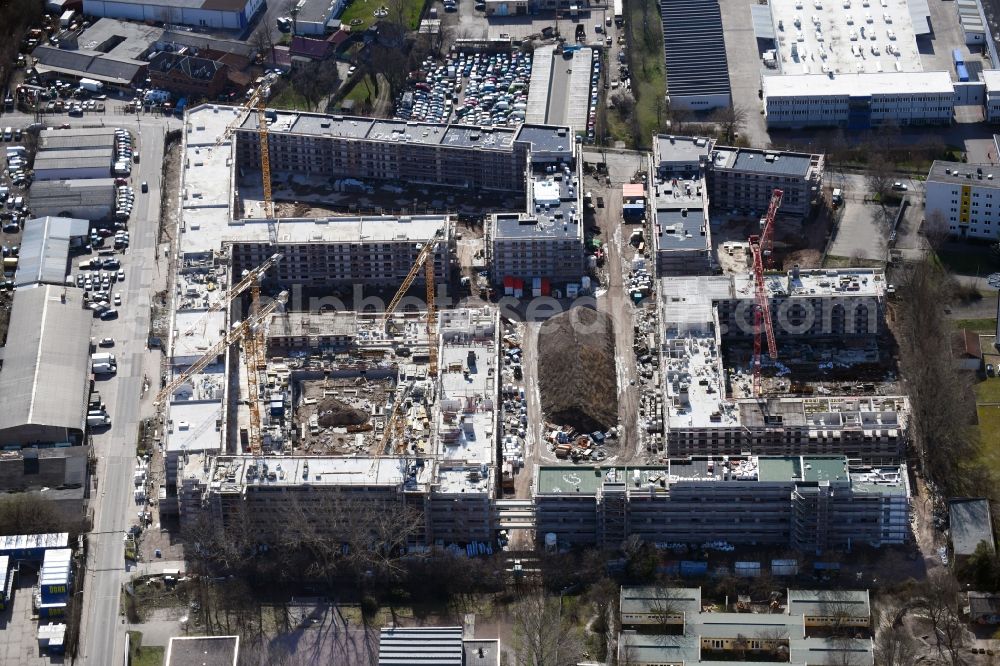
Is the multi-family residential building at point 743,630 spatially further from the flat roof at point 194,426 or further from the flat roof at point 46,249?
the flat roof at point 46,249

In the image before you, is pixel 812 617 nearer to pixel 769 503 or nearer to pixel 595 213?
→ pixel 769 503

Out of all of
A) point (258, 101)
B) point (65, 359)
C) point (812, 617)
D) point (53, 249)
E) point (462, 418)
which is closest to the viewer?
point (812, 617)

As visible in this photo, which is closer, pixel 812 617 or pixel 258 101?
pixel 812 617

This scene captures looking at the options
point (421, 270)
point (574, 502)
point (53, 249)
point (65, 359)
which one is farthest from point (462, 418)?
point (53, 249)

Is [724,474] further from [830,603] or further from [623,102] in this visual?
[623,102]

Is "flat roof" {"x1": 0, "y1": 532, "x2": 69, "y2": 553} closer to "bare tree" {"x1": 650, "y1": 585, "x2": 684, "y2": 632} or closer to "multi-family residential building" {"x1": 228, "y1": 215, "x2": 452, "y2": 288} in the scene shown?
"multi-family residential building" {"x1": 228, "y1": 215, "x2": 452, "y2": 288}

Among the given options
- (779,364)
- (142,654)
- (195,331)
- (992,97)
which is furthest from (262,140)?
(992,97)

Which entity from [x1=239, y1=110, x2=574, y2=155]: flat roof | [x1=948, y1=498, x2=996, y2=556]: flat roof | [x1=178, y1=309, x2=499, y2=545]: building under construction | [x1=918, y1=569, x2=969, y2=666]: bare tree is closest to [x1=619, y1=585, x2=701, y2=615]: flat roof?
[x1=178, y1=309, x2=499, y2=545]: building under construction

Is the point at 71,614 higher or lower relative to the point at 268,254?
lower
